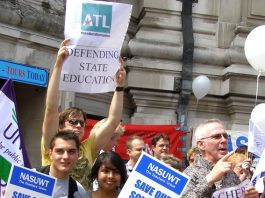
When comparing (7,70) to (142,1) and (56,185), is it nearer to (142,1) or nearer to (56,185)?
(142,1)

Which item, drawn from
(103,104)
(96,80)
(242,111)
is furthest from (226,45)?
(96,80)

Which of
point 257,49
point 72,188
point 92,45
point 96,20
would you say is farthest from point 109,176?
point 257,49

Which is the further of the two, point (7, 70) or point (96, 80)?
point (7, 70)

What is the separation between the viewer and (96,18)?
15.9 feet

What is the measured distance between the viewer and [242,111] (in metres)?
11.3

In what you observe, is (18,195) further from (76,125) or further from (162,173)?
(76,125)

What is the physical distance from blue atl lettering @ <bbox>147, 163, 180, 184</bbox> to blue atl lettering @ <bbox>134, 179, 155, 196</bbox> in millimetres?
88

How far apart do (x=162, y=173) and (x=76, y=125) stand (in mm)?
940

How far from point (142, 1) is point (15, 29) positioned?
345cm

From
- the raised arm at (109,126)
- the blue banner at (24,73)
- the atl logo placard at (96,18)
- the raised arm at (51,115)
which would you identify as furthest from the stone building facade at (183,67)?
the raised arm at (51,115)

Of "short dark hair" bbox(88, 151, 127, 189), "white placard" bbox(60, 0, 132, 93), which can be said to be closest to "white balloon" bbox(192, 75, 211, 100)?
"white placard" bbox(60, 0, 132, 93)

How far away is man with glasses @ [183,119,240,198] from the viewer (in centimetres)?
369

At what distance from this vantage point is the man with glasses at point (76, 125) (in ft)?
13.7

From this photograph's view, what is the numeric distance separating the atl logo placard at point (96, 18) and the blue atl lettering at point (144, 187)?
1584mm
